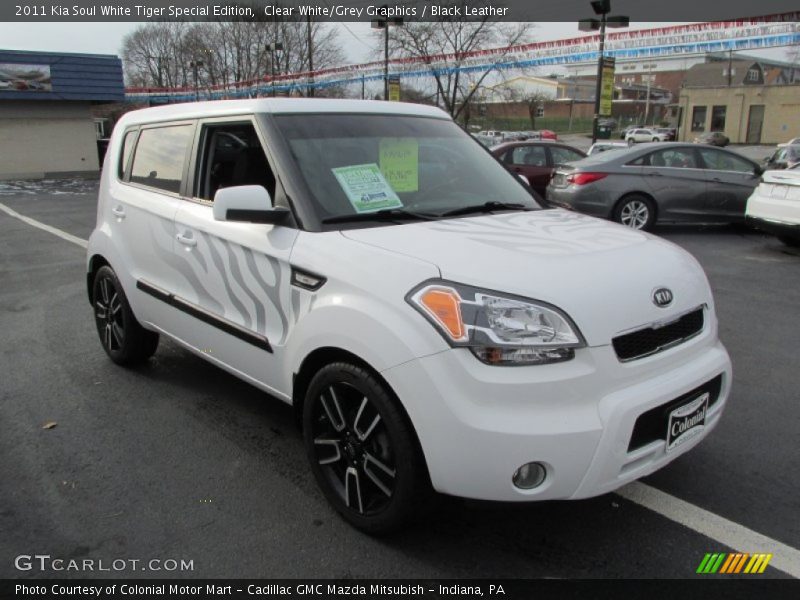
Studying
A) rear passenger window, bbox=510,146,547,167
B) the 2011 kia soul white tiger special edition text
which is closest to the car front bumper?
the 2011 kia soul white tiger special edition text

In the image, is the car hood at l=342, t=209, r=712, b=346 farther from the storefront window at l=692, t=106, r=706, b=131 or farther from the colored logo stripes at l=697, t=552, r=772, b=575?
the storefront window at l=692, t=106, r=706, b=131

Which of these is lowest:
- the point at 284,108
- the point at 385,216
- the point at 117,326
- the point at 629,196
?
the point at 117,326

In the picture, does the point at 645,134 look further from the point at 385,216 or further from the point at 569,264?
the point at 569,264

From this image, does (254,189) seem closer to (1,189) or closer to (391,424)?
(391,424)

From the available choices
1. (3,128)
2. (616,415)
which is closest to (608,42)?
(616,415)

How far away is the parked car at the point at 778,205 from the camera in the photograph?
Answer: 335 inches

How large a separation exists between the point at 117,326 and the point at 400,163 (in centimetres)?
257

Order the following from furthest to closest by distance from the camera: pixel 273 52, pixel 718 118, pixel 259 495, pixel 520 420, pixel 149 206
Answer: pixel 718 118 → pixel 273 52 → pixel 149 206 → pixel 259 495 → pixel 520 420

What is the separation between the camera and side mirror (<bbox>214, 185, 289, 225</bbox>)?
112 inches

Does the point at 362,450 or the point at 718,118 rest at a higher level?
the point at 718,118

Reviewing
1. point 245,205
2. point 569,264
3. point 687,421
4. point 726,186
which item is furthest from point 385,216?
point 726,186

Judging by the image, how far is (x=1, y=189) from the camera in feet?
71.4

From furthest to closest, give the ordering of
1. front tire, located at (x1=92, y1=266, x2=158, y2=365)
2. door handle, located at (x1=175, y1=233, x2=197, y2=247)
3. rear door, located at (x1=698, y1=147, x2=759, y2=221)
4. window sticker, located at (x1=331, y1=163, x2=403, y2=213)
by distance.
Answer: rear door, located at (x1=698, y1=147, x2=759, y2=221)
front tire, located at (x1=92, y1=266, x2=158, y2=365)
door handle, located at (x1=175, y1=233, x2=197, y2=247)
window sticker, located at (x1=331, y1=163, x2=403, y2=213)

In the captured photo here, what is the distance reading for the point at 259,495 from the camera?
3.06 metres
